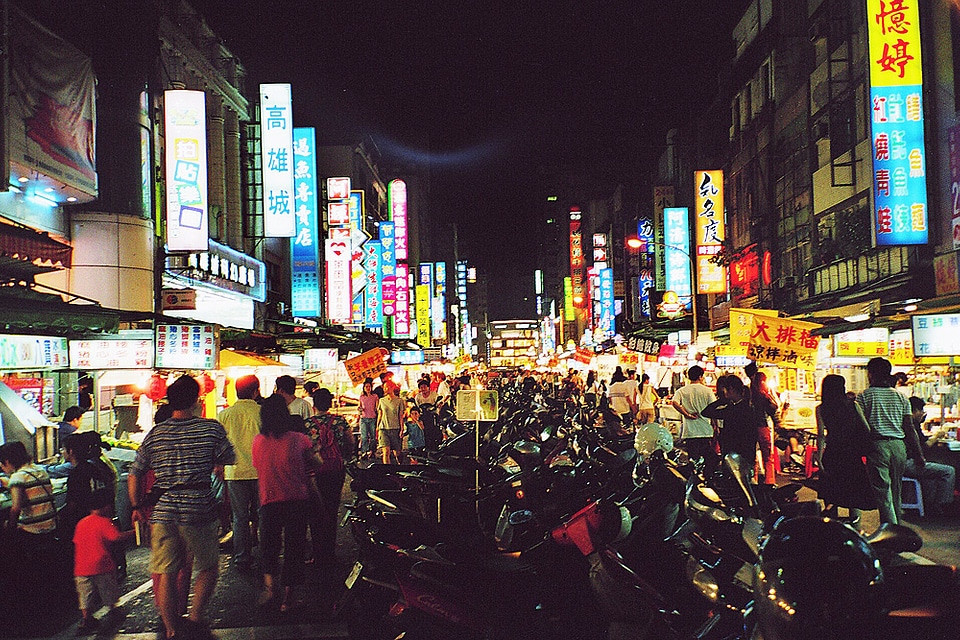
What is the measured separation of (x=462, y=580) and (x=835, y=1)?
26.7 metres

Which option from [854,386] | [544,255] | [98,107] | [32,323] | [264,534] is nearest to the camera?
[264,534]

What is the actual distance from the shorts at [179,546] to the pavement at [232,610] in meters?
0.72

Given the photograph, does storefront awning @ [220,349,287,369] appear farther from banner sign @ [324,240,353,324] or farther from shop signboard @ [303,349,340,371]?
banner sign @ [324,240,353,324]

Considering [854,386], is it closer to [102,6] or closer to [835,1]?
[835,1]

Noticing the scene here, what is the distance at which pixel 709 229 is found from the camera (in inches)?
1297

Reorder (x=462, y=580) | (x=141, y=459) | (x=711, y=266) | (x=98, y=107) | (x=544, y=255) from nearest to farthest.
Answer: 1. (x=462, y=580)
2. (x=141, y=459)
3. (x=98, y=107)
4. (x=711, y=266)
5. (x=544, y=255)

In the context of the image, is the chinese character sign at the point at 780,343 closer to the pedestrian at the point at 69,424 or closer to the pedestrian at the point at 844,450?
the pedestrian at the point at 844,450

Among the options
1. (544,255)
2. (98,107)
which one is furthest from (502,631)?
(544,255)

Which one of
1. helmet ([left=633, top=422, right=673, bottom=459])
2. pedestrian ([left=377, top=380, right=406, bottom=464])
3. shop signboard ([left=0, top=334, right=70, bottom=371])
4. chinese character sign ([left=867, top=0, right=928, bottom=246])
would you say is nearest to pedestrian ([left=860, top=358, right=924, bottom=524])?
helmet ([left=633, top=422, right=673, bottom=459])

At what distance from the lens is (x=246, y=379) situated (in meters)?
9.10

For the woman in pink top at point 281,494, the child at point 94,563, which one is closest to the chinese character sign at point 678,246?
the woman in pink top at point 281,494

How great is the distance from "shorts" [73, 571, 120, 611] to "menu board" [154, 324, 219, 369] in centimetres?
731

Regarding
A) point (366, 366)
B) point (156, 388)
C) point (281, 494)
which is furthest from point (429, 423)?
point (281, 494)

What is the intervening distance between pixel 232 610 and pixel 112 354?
738 cm
